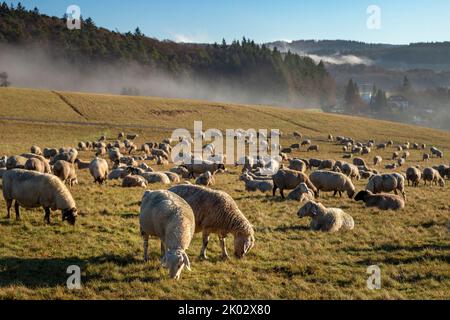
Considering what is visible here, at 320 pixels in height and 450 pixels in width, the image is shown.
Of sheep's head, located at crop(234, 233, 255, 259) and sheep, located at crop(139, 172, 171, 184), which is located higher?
sheep's head, located at crop(234, 233, 255, 259)

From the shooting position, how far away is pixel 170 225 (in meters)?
10.3

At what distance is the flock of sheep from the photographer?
426 inches

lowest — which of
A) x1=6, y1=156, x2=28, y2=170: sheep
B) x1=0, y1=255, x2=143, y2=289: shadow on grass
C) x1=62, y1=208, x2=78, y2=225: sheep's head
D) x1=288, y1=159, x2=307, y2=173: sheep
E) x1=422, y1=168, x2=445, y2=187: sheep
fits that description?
x1=422, y1=168, x2=445, y2=187: sheep

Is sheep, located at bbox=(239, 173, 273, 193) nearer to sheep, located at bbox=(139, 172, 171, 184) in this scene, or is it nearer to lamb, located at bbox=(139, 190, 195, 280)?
sheep, located at bbox=(139, 172, 171, 184)

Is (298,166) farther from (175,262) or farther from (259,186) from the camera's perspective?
(175,262)

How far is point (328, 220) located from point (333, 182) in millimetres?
8103

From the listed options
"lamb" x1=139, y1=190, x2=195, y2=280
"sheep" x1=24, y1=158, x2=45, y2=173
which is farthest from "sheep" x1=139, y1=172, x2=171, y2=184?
"lamb" x1=139, y1=190, x2=195, y2=280

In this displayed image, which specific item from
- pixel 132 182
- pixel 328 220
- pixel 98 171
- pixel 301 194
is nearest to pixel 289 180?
pixel 301 194

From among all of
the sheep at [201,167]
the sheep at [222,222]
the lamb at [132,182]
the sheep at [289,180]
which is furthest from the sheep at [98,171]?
the sheep at [222,222]

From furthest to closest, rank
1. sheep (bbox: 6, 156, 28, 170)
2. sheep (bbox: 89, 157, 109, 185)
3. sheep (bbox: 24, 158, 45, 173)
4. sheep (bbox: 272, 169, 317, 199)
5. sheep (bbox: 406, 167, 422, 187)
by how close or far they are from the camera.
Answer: sheep (bbox: 406, 167, 422, 187) → sheep (bbox: 89, 157, 109, 185) → sheep (bbox: 6, 156, 28, 170) → sheep (bbox: 272, 169, 317, 199) → sheep (bbox: 24, 158, 45, 173)

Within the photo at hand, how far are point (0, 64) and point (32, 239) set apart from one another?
5508 inches

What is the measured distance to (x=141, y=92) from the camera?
5655 inches

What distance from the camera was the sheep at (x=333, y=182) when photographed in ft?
78.4

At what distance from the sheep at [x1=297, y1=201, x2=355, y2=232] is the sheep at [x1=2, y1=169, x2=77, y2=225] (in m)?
9.29
